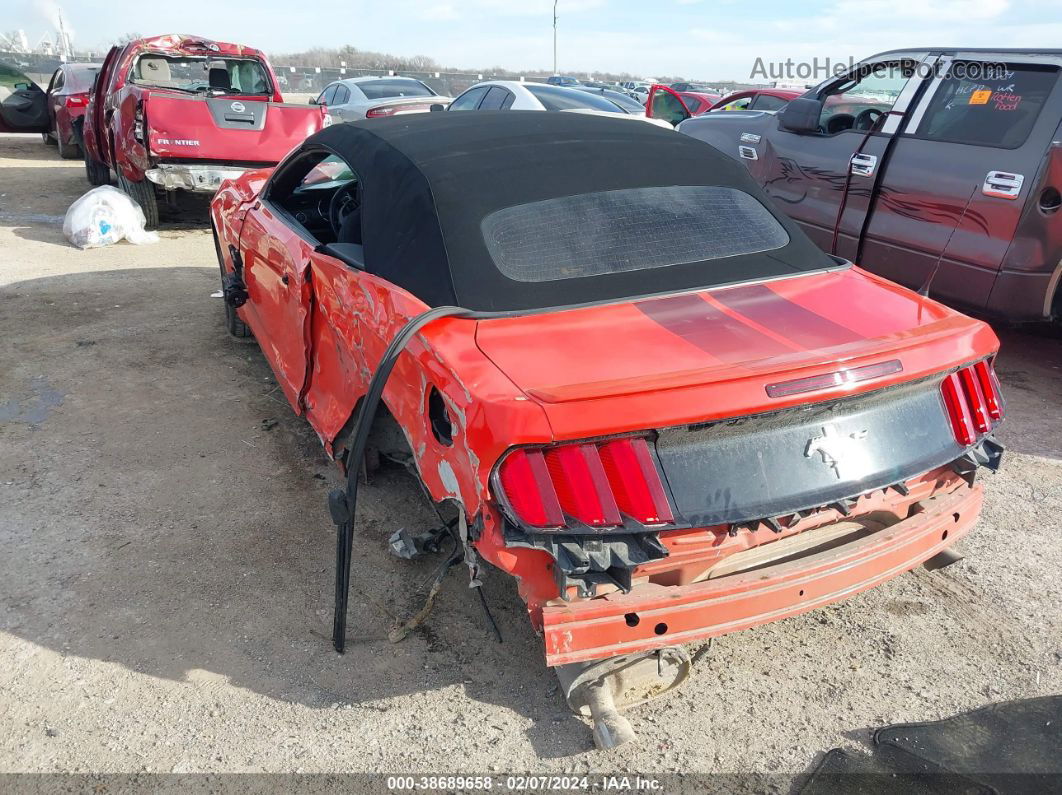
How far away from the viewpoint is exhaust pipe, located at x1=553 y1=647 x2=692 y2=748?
2.20m

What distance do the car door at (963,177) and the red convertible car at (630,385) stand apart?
217 cm

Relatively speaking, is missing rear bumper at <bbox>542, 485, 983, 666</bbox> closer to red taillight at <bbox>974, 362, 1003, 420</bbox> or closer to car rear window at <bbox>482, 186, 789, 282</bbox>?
red taillight at <bbox>974, 362, 1003, 420</bbox>

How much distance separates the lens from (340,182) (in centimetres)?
472

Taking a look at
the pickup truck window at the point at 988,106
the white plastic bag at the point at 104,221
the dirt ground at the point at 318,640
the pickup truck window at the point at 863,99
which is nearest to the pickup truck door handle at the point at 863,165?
the pickup truck window at the point at 988,106

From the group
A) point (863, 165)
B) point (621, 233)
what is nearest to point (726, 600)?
point (621, 233)

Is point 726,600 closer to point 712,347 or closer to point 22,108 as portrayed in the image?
point 712,347

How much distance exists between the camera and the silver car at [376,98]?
1116cm

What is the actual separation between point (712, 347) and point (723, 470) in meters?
0.35

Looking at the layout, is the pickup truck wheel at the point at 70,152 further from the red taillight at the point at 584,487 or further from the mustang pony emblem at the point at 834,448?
the mustang pony emblem at the point at 834,448

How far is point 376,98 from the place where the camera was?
12234mm

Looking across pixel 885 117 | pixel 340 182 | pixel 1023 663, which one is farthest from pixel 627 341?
pixel 885 117

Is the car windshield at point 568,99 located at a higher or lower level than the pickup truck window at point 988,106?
lower

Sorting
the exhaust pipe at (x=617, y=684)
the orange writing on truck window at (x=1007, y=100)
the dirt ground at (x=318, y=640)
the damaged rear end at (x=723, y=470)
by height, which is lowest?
the dirt ground at (x=318, y=640)

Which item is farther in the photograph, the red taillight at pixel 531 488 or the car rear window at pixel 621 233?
the car rear window at pixel 621 233
